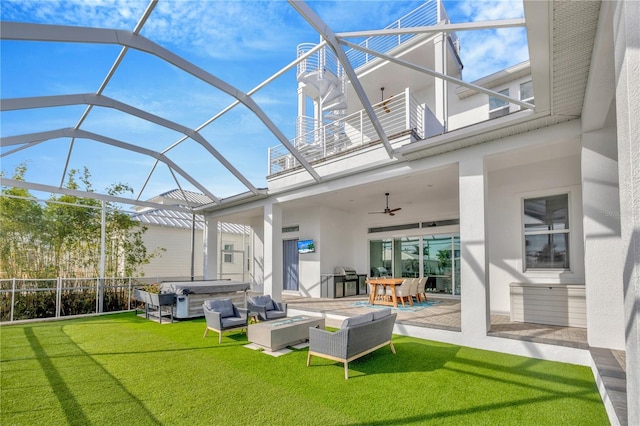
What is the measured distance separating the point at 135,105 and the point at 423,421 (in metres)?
7.26

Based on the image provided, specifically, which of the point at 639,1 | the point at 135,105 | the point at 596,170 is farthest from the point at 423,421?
the point at 135,105

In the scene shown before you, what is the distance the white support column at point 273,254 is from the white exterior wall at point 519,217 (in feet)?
18.9

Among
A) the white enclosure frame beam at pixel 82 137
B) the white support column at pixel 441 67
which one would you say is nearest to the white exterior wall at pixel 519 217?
the white support column at pixel 441 67

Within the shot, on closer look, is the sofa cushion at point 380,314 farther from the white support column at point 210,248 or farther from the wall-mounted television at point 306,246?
the white support column at point 210,248

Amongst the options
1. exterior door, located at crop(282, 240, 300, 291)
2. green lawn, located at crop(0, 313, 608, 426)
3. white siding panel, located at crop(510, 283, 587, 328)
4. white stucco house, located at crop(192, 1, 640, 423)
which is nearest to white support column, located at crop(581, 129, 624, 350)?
white stucco house, located at crop(192, 1, 640, 423)

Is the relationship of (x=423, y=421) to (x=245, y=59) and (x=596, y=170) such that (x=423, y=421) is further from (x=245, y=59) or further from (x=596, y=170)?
(x=245, y=59)

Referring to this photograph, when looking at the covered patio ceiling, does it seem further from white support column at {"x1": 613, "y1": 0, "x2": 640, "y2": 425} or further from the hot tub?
the hot tub

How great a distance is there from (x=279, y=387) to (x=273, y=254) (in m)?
5.95

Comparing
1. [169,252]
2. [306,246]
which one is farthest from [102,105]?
[169,252]

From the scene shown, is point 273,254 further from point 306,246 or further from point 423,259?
point 423,259

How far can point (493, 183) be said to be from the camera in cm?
825

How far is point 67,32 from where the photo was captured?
425 cm

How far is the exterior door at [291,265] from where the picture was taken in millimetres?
13494

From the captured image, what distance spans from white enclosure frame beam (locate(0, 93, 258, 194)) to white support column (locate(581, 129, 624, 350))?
7.53 m
